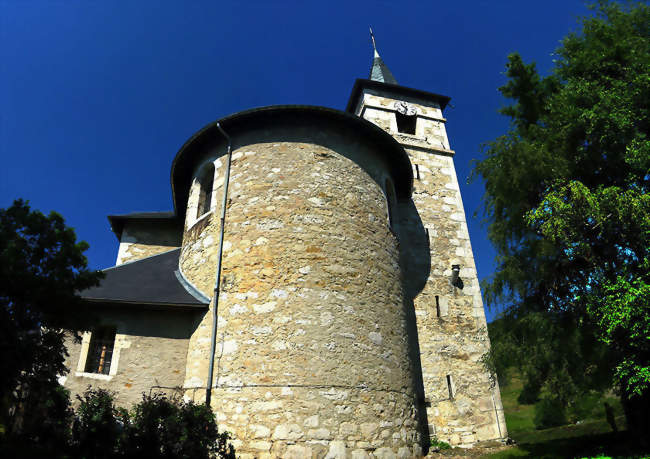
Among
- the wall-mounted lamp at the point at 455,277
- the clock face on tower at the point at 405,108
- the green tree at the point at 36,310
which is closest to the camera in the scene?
the green tree at the point at 36,310

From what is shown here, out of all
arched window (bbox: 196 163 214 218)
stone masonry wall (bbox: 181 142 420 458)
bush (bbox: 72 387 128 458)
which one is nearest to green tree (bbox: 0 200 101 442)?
bush (bbox: 72 387 128 458)

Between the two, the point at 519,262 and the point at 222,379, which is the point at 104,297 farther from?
the point at 519,262

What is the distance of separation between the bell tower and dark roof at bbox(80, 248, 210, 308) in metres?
5.38

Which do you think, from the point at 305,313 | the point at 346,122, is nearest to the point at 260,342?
the point at 305,313

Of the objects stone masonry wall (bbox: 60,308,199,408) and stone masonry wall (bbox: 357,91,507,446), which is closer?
stone masonry wall (bbox: 60,308,199,408)

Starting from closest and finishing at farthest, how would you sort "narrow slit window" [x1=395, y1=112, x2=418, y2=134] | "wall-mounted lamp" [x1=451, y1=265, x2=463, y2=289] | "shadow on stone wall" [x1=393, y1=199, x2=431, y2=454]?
"shadow on stone wall" [x1=393, y1=199, x2=431, y2=454] < "wall-mounted lamp" [x1=451, y1=265, x2=463, y2=289] < "narrow slit window" [x1=395, y1=112, x2=418, y2=134]

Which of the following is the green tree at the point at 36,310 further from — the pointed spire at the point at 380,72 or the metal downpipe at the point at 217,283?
the pointed spire at the point at 380,72

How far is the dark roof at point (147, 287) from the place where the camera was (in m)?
8.04

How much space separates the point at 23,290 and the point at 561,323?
9.56 m

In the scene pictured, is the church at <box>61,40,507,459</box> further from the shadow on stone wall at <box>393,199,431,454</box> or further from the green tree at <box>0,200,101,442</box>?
the green tree at <box>0,200,101,442</box>

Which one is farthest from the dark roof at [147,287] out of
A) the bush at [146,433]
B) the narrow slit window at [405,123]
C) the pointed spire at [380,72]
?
the pointed spire at [380,72]

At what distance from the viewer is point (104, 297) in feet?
26.2

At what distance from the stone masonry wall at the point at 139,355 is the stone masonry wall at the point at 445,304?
6007 mm

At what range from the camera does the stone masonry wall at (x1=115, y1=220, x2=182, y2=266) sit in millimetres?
13746
